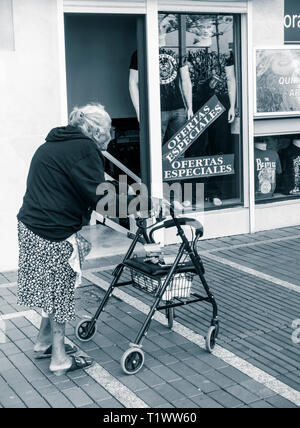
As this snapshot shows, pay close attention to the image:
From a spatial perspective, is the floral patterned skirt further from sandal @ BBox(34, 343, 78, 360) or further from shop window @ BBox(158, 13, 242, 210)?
shop window @ BBox(158, 13, 242, 210)

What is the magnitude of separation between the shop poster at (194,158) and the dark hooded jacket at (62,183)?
12.1 ft

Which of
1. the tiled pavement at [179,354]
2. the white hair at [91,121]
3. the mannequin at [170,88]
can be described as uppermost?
the mannequin at [170,88]

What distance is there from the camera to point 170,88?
8.16m

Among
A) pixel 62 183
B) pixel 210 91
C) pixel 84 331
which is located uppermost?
pixel 210 91

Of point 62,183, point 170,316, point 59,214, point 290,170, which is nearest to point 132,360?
point 170,316

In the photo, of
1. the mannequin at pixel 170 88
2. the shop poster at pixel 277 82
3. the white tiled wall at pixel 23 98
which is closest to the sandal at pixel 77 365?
the white tiled wall at pixel 23 98

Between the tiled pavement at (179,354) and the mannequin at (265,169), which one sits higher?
the mannequin at (265,169)

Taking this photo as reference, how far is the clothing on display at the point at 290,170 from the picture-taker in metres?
9.16

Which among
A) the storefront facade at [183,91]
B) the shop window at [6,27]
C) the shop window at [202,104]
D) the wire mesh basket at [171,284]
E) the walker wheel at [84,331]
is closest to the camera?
the wire mesh basket at [171,284]

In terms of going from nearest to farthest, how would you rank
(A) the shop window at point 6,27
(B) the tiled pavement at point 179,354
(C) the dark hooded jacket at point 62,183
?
(B) the tiled pavement at point 179,354
(C) the dark hooded jacket at point 62,183
(A) the shop window at point 6,27

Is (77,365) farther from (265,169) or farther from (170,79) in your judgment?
(265,169)

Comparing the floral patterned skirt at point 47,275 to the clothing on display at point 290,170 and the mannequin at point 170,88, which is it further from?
the clothing on display at point 290,170

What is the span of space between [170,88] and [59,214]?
3980mm

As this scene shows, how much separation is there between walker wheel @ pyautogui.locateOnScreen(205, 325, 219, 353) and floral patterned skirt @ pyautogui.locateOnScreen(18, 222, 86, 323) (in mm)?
1011
